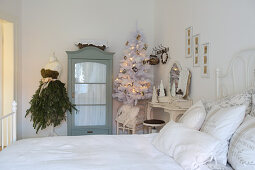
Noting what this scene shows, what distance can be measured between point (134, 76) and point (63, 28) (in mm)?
1567

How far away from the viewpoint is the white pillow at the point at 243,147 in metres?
1.18

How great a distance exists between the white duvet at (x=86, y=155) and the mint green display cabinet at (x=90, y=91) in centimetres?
159

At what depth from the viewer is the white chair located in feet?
11.7

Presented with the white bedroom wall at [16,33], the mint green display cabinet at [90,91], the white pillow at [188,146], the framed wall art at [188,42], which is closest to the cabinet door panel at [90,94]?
the mint green display cabinet at [90,91]

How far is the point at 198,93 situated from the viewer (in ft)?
8.79

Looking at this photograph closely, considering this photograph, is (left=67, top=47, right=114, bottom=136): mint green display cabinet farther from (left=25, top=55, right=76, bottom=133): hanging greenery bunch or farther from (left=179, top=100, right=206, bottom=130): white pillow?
(left=179, top=100, right=206, bottom=130): white pillow

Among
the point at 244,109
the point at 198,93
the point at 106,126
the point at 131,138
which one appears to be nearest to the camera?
the point at 244,109

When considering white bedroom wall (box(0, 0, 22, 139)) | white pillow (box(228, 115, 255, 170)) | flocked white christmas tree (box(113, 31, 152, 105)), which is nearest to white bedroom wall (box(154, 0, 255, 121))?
flocked white christmas tree (box(113, 31, 152, 105))

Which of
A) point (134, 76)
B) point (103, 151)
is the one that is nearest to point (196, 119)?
point (103, 151)

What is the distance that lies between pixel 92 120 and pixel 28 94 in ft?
4.11

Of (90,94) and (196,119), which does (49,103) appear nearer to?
(90,94)

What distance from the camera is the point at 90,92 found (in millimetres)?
3633

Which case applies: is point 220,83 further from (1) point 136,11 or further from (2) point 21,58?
(2) point 21,58

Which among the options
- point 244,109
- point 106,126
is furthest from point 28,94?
point 244,109
